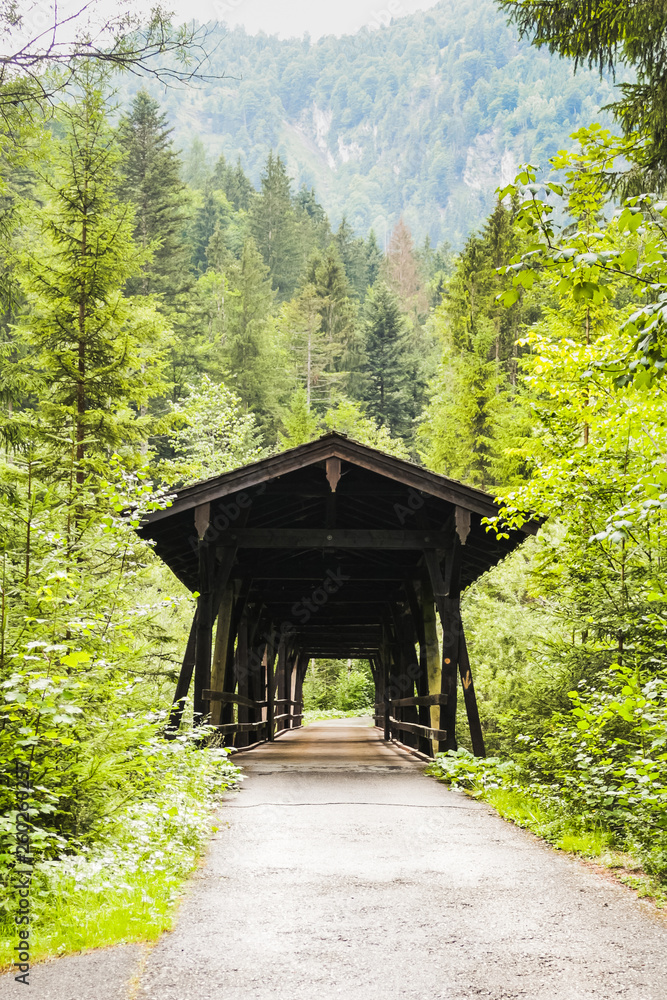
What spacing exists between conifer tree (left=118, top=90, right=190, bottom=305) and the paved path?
36.3 meters

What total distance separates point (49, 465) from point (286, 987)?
33.4 ft

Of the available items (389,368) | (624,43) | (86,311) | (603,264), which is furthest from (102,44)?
(389,368)

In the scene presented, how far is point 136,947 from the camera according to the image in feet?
12.4

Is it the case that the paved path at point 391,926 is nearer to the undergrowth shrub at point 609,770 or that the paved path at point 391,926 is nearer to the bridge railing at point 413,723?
the undergrowth shrub at point 609,770

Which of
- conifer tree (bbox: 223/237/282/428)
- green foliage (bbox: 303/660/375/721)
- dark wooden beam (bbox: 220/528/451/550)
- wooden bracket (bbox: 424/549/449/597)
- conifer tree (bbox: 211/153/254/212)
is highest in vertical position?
conifer tree (bbox: 211/153/254/212)

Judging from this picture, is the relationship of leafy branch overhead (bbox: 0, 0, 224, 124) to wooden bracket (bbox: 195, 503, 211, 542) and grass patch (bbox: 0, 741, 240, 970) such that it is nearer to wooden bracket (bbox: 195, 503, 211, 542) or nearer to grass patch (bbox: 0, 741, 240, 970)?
grass patch (bbox: 0, 741, 240, 970)

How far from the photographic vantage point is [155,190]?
1612 inches

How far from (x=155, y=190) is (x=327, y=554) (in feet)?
105

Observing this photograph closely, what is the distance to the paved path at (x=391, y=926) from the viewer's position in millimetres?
3361

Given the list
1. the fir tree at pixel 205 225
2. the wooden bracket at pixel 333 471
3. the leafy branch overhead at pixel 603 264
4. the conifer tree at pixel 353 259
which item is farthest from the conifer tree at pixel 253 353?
the leafy branch overhead at pixel 603 264

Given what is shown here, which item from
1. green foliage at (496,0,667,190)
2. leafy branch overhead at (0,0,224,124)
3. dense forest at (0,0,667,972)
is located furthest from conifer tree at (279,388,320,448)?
leafy branch overhead at (0,0,224,124)

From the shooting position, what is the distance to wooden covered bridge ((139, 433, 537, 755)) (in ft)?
34.7

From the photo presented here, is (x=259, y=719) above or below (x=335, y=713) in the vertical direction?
above

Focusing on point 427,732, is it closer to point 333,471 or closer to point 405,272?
point 333,471
